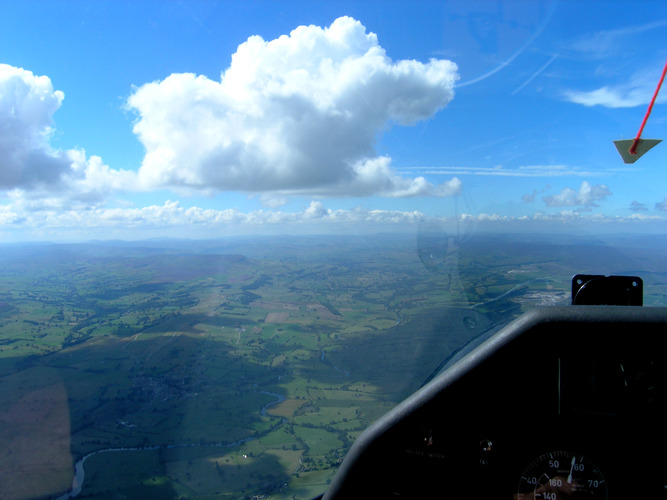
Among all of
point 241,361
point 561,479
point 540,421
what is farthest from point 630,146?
point 241,361

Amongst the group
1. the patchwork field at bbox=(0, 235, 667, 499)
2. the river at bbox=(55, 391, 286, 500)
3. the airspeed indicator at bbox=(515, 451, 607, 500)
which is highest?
the airspeed indicator at bbox=(515, 451, 607, 500)

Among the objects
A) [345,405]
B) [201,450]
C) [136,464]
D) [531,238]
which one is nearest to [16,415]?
[136,464]

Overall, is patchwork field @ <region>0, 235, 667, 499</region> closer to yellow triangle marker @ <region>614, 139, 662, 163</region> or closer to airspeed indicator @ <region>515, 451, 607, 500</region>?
airspeed indicator @ <region>515, 451, 607, 500</region>

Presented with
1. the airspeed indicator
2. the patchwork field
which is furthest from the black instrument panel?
the patchwork field

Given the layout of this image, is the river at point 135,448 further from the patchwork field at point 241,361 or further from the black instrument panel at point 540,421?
the black instrument panel at point 540,421

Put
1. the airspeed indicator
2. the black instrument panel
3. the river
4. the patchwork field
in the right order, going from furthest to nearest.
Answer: the patchwork field, the river, the airspeed indicator, the black instrument panel

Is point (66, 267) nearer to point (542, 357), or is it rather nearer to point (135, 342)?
point (135, 342)

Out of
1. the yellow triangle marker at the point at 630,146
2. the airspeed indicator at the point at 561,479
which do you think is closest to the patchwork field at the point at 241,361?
the airspeed indicator at the point at 561,479
